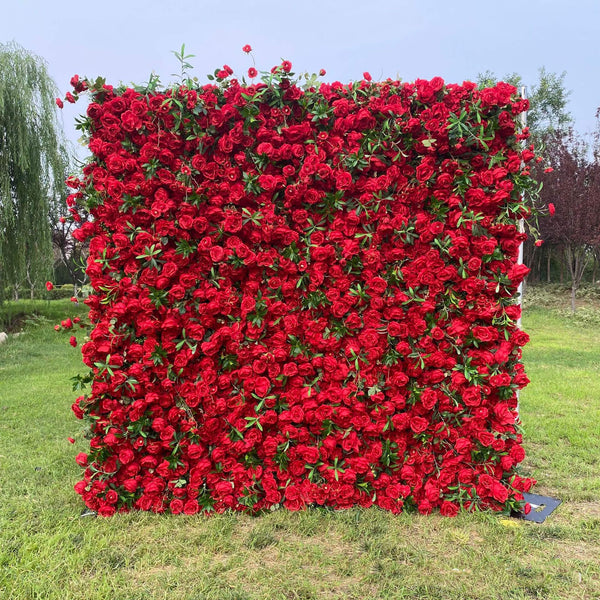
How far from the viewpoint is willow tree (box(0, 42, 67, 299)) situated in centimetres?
902

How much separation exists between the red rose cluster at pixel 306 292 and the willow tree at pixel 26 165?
7539 millimetres

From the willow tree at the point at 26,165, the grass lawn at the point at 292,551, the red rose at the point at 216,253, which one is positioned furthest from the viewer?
the willow tree at the point at 26,165

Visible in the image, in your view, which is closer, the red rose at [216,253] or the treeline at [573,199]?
the red rose at [216,253]

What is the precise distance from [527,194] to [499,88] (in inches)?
24.2

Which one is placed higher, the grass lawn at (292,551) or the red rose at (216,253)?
the red rose at (216,253)

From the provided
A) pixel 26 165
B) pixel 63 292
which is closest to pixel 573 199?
pixel 26 165

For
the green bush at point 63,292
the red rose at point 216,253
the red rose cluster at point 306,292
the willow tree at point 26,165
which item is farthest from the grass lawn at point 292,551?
the green bush at point 63,292

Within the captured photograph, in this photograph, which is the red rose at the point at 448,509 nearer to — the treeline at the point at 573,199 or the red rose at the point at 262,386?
the red rose at the point at 262,386

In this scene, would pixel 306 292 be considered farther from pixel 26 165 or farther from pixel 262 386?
pixel 26 165

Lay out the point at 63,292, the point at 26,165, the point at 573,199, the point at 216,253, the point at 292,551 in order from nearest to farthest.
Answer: the point at 292,551 → the point at 216,253 → the point at 26,165 → the point at 573,199 → the point at 63,292

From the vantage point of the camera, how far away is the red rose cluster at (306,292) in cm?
274

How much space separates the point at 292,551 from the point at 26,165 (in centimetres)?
894

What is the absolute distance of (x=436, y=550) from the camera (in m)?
2.45

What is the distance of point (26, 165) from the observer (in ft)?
29.6
